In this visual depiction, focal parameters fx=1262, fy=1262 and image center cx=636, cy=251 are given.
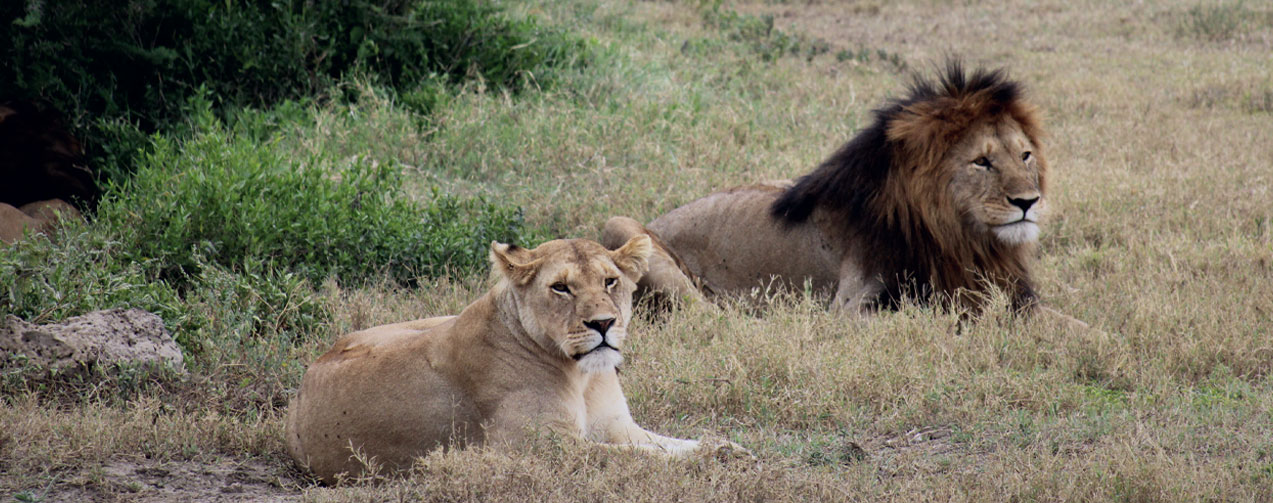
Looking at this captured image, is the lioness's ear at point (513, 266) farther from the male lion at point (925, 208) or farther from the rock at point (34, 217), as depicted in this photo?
the rock at point (34, 217)

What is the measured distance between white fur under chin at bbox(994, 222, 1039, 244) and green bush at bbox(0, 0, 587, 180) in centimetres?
569

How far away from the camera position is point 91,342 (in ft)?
18.8

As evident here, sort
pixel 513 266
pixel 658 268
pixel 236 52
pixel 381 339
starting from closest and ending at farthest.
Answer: pixel 513 266 → pixel 381 339 → pixel 658 268 → pixel 236 52

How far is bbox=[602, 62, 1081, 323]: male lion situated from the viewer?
679 cm

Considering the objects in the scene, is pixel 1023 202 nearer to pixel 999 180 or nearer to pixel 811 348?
pixel 999 180

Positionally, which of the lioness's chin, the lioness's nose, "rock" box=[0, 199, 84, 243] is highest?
the lioness's chin

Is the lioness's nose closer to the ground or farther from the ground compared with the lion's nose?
closer to the ground

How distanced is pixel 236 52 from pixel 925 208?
20.5 feet

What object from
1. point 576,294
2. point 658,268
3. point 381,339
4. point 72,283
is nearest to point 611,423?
point 576,294

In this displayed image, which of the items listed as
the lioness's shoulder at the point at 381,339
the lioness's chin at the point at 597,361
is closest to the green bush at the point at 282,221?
the lioness's shoulder at the point at 381,339

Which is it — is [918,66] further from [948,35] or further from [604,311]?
[604,311]

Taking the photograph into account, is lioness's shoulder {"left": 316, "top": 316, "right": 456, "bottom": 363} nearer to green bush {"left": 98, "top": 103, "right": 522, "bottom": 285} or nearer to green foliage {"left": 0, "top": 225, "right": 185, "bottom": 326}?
green foliage {"left": 0, "top": 225, "right": 185, "bottom": 326}

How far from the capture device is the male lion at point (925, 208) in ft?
22.3

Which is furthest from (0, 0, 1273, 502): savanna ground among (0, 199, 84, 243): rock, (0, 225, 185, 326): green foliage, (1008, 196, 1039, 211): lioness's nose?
(0, 199, 84, 243): rock
